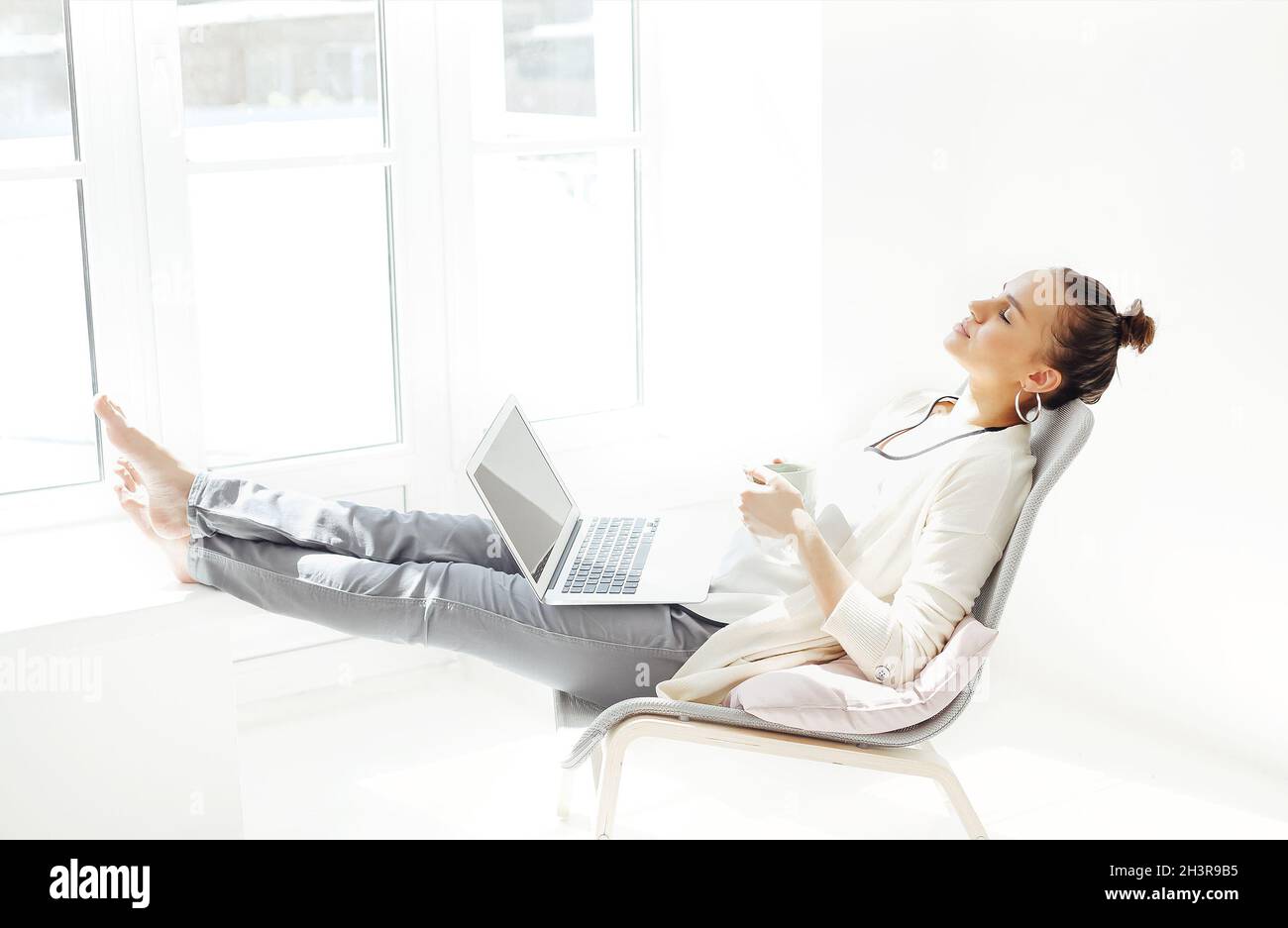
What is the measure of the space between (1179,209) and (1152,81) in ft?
0.83

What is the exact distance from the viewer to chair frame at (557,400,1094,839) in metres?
1.97

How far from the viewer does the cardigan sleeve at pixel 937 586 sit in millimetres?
1990

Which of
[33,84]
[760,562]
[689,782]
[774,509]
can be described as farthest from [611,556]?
[33,84]

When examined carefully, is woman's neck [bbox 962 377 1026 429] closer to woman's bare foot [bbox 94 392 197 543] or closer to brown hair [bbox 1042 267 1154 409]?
brown hair [bbox 1042 267 1154 409]

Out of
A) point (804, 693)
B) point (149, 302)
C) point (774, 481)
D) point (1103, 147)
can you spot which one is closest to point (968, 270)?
point (1103, 147)

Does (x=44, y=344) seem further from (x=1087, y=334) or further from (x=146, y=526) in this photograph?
(x=1087, y=334)

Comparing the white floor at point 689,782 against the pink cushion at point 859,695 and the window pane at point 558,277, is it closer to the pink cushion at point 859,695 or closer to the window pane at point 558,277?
the pink cushion at point 859,695

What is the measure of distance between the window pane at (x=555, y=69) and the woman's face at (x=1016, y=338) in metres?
1.24

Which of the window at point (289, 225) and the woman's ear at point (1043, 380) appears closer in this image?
the woman's ear at point (1043, 380)

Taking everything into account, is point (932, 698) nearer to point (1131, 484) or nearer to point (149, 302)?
point (1131, 484)

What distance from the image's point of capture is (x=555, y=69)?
3039mm

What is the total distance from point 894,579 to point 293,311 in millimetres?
1404

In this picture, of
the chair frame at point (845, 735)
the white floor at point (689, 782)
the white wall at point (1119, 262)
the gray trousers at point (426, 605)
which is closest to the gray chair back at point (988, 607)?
the chair frame at point (845, 735)

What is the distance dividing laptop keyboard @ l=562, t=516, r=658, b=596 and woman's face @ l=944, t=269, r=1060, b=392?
24.1 inches
